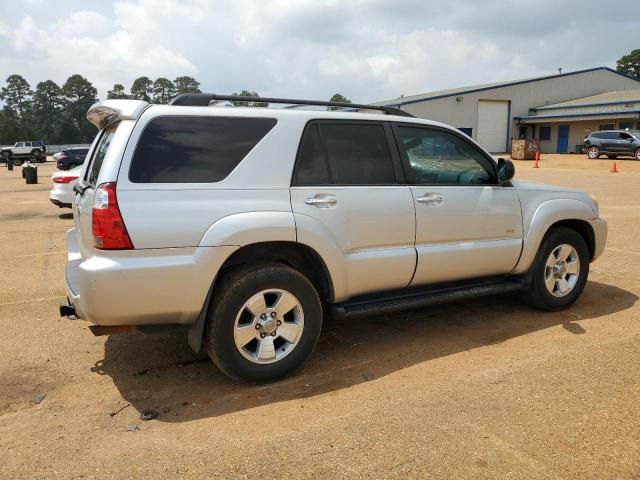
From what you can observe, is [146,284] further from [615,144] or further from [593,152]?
[593,152]

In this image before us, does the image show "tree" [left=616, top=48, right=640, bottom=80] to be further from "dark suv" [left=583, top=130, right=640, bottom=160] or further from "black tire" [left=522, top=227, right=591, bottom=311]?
"black tire" [left=522, top=227, right=591, bottom=311]

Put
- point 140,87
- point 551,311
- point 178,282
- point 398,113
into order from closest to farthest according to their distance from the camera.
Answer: point 178,282 < point 398,113 < point 551,311 < point 140,87

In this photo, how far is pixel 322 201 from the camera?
3.78 m

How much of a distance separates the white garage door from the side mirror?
140 feet

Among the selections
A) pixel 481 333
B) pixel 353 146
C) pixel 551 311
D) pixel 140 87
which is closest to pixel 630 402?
pixel 481 333

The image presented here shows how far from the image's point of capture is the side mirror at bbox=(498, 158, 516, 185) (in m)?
4.64

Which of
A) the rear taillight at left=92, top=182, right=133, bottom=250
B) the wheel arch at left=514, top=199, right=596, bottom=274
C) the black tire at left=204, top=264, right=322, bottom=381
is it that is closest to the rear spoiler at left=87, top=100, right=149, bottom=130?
the rear taillight at left=92, top=182, right=133, bottom=250

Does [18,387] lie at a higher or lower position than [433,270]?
lower

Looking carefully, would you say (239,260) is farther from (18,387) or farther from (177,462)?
(18,387)

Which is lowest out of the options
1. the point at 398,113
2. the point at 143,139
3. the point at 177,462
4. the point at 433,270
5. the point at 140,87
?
the point at 177,462

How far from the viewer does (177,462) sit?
2797 mm

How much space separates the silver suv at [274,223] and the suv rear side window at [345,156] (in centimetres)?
1

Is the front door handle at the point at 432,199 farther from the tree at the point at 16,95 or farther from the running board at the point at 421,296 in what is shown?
the tree at the point at 16,95

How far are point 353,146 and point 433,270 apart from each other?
119 cm
